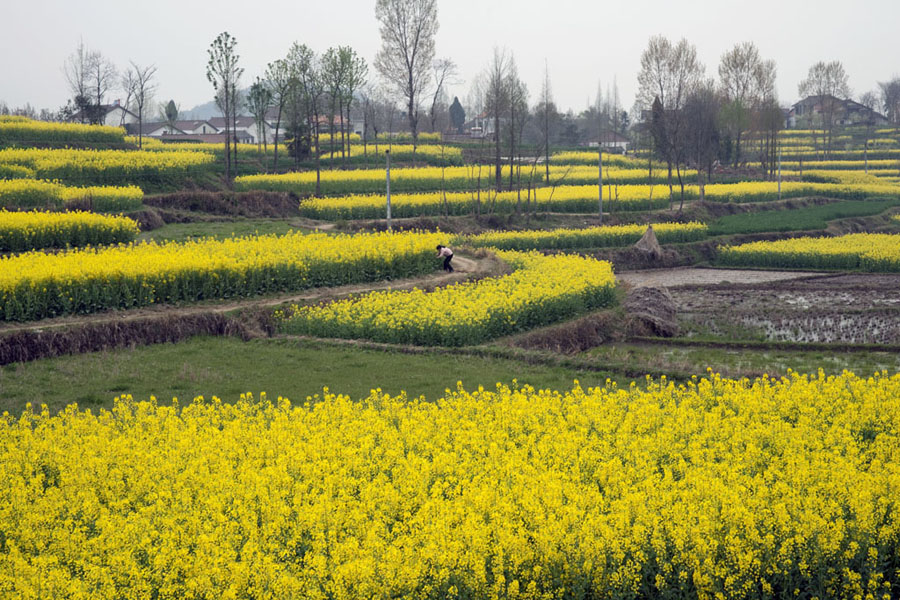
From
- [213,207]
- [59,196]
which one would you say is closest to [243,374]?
[59,196]

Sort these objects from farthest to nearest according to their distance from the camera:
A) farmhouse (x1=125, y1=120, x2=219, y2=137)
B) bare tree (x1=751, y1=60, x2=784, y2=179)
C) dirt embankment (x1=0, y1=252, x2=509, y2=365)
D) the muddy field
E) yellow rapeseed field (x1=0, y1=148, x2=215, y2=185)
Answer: farmhouse (x1=125, y1=120, x2=219, y2=137)
bare tree (x1=751, y1=60, x2=784, y2=179)
yellow rapeseed field (x1=0, y1=148, x2=215, y2=185)
the muddy field
dirt embankment (x1=0, y1=252, x2=509, y2=365)

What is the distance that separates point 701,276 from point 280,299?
18.5 meters

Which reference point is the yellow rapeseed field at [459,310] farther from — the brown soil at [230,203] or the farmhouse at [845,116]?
the farmhouse at [845,116]

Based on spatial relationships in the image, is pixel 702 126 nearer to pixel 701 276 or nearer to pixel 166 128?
pixel 701 276

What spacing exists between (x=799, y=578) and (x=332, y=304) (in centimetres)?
1430

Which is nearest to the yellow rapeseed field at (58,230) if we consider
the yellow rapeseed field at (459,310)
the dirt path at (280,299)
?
the dirt path at (280,299)

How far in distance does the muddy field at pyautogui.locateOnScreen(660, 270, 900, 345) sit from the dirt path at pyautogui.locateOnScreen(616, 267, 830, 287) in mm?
104

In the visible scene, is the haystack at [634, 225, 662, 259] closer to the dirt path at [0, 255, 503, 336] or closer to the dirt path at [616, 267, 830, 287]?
the dirt path at [616, 267, 830, 287]

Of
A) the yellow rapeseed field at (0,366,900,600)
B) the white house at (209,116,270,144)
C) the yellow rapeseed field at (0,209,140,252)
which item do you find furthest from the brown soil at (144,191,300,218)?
the white house at (209,116,270,144)

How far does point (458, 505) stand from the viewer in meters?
7.67

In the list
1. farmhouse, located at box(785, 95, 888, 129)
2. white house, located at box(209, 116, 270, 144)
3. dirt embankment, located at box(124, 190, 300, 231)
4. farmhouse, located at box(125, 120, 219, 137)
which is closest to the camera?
dirt embankment, located at box(124, 190, 300, 231)

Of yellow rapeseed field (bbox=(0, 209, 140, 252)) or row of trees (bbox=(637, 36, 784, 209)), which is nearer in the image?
yellow rapeseed field (bbox=(0, 209, 140, 252))

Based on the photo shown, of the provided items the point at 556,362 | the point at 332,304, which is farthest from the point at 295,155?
the point at 556,362

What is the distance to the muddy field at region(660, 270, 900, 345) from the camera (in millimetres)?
21125
